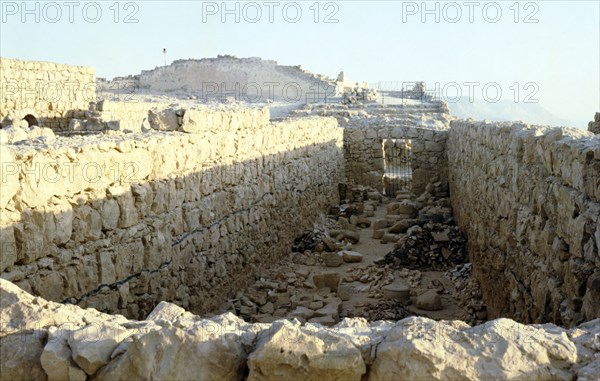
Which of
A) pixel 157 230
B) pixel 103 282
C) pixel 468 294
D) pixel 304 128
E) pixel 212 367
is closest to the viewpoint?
pixel 212 367

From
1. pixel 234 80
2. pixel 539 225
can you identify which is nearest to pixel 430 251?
pixel 539 225

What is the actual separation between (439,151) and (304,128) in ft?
18.4

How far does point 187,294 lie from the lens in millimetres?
6453

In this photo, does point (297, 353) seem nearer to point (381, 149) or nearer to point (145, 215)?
point (145, 215)

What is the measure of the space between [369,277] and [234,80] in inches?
1084

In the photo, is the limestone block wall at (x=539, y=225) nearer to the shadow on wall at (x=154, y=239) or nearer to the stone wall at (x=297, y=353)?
the stone wall at (x=297, y=353)

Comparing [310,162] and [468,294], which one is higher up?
[310,162]

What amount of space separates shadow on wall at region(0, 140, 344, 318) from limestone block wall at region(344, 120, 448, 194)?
7197mm

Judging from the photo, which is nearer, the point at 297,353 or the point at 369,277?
the point at 297,353

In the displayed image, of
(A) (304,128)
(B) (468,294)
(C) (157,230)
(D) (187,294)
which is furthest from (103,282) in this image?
(A) (304,128)

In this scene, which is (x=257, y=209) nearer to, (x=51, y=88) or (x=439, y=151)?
(x=439, y=151)

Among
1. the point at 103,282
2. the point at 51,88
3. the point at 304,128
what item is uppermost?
the point at 51,88

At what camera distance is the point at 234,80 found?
115 ft

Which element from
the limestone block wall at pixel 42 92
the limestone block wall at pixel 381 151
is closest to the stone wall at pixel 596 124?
the limestone block wall at pixel 381 151
